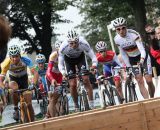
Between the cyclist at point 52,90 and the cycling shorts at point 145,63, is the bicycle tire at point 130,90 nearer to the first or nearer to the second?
the cycling shorts at point 145,63

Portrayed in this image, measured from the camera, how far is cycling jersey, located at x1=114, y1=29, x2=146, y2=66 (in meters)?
11.2

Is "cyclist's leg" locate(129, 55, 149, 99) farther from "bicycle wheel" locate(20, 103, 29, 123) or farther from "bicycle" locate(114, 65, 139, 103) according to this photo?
"bicycle wheel" locate(20, 103, 29, 123)

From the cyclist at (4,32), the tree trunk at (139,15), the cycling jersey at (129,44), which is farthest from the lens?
the tree trunk at (139,15)

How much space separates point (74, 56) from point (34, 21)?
95.1 feet

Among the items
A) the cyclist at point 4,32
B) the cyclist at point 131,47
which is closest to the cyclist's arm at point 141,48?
the cyclist at point 131,47

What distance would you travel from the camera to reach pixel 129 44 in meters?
11.3

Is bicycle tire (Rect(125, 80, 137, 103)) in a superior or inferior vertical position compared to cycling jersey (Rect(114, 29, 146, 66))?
inferior

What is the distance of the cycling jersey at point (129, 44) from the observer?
36.8ft

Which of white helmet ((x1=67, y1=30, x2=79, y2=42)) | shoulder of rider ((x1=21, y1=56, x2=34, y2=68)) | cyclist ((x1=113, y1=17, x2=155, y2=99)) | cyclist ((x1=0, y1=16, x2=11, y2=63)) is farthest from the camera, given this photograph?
cyclist ((x1=113, y1=17, x2=155, y2=99))

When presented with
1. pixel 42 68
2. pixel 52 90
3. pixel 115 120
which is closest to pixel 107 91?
pixel 52 90

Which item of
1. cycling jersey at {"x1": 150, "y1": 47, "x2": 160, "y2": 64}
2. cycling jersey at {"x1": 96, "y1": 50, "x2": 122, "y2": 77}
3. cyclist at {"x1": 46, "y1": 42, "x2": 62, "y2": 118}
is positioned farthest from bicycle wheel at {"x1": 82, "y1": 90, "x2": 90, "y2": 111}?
cycling jersey at {"x1": 150, "y1": 47, "x2": 160, "y2": 64}

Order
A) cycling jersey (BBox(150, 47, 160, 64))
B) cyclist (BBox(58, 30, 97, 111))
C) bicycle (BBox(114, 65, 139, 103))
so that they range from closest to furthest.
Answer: cyclist (BBox(58, 30, 97, 111)) < bicycle (BBox(114, 65, 139, 103)) < cycling jersey (BBox(150, 47, 160, 64))

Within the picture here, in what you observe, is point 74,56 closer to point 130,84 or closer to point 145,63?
point 130,84

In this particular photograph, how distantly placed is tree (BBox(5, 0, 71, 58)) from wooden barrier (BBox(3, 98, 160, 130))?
3182cm
